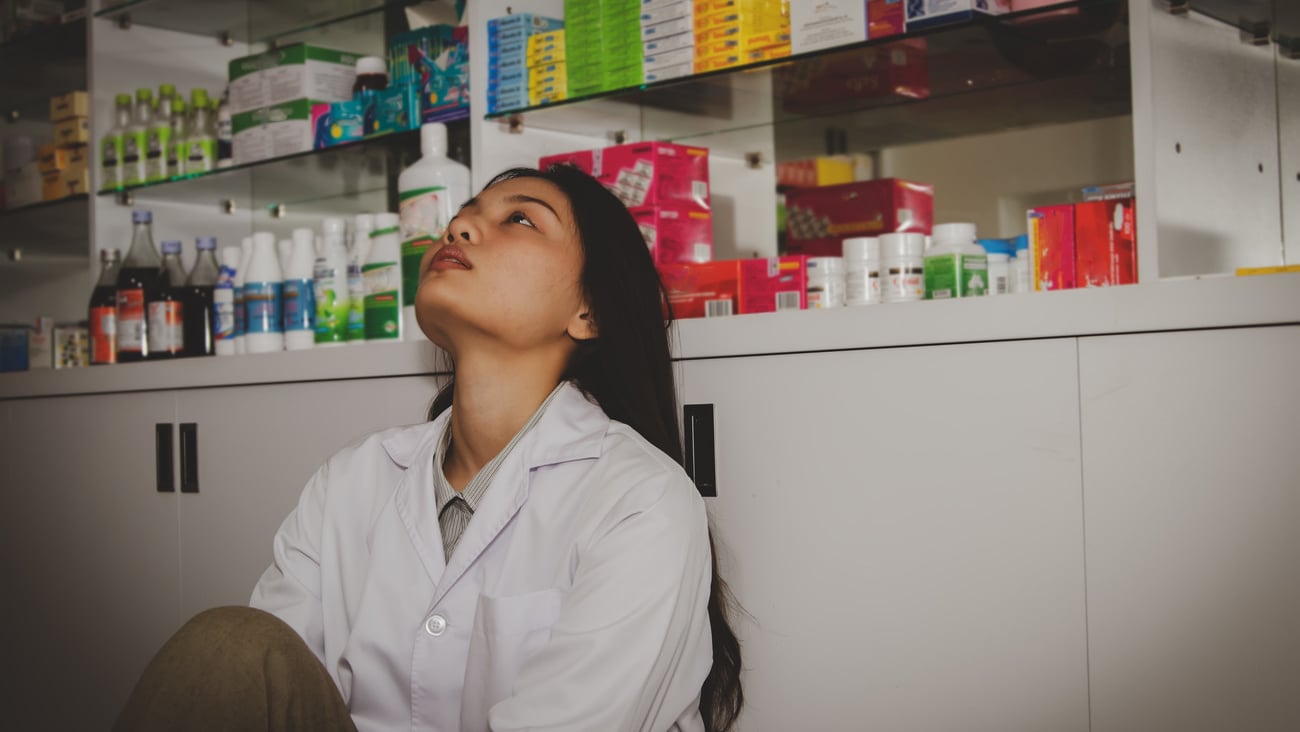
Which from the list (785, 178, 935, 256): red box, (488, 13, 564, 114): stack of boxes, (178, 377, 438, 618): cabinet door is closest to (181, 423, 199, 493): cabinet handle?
(178, 377, 438, 618): cabinet door

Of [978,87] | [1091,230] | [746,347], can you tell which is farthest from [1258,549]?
[978,87]

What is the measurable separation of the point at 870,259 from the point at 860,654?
1.86 feet

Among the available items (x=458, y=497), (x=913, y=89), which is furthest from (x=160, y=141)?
(x=913, y=89)

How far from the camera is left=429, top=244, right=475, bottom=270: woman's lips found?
1581mm

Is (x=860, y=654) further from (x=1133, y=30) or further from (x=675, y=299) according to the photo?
(x=1133, y=30)

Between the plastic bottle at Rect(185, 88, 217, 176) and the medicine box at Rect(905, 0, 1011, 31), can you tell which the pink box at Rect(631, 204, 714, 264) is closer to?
the medicine box at Rect(905, 0, 1011, 31)

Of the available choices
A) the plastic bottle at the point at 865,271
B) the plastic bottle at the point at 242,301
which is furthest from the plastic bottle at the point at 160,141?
the plastic bottle at the point at 865,271

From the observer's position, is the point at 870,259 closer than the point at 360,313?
Yes

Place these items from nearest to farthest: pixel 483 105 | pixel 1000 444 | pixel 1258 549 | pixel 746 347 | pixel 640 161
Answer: pixel 1258 549 < pixel 1000 444 < pixel 746 347 < pixel 640 161 < pixel 483 105

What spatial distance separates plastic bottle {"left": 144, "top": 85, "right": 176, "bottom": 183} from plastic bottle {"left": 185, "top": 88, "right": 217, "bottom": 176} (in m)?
0.05

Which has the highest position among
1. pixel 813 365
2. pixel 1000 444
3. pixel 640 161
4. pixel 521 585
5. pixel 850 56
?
pixel 850 56

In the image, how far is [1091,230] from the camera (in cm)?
156

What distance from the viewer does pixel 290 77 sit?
258cm

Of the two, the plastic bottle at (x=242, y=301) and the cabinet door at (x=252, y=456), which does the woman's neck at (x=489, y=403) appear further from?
the plastic bottle at (x=242, y=301)
